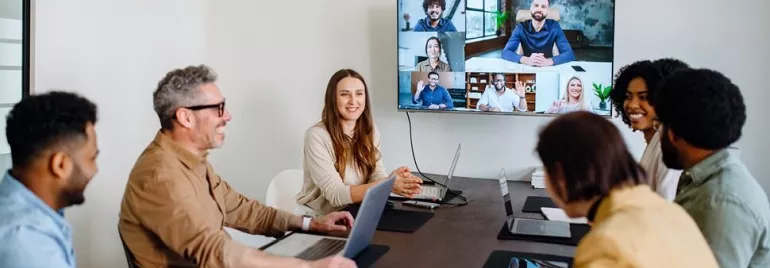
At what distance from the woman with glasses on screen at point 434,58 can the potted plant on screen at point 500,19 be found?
29 cm

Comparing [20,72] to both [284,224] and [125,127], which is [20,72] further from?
[284,224]

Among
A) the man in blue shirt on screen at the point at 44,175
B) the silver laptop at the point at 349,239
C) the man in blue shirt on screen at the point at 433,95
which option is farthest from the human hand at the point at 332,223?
the man in blue shirt on screen at the point at 433,95

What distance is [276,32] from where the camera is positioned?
4.00 m

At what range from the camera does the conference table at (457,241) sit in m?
2.02

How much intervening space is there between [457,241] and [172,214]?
89 cm

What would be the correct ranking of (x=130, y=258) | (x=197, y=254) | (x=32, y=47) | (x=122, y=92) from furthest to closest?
(x=122, y=92) < (x=32, y=47) < (x=130, y=258) < (x=197, y=254)

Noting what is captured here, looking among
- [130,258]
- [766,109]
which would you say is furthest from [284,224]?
[766,109]

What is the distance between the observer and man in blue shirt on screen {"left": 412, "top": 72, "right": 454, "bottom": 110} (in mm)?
3449

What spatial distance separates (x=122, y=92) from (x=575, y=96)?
2.18 meters

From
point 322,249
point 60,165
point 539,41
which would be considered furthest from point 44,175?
point 539,41

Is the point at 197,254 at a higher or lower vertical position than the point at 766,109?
lower

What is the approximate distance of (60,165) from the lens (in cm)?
148

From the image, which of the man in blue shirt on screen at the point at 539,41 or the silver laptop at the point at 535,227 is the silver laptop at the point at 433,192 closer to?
the silver laptop at the point at 535,227

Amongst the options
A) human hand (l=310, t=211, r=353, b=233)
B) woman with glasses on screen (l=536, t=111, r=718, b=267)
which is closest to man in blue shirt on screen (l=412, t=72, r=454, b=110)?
human hand (l=310, t=211, r=353, b=233)
